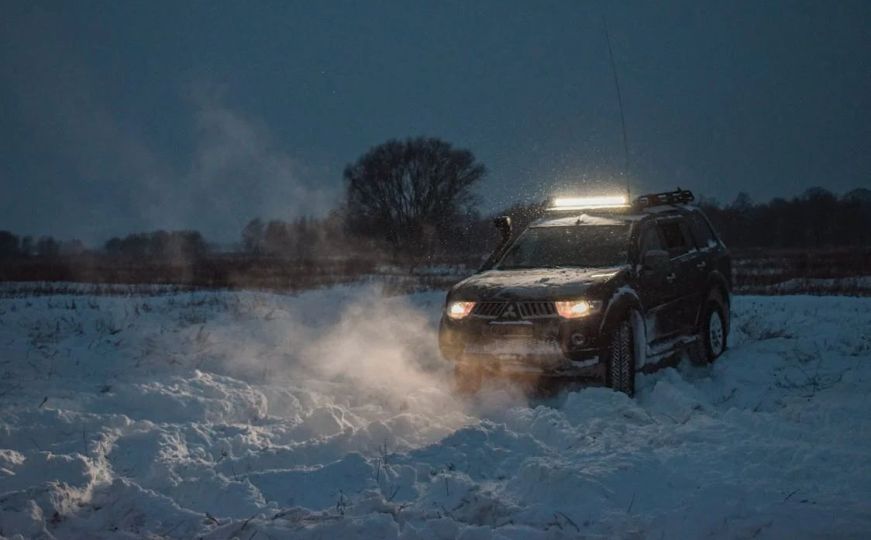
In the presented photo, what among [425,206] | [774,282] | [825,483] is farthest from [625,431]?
[425,206]

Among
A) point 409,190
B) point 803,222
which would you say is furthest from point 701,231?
point 803,222

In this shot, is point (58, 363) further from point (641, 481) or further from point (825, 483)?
point (825, 483)

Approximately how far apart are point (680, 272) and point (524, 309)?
101 inches

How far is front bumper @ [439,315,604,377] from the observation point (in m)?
6.72

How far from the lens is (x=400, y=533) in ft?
13.3

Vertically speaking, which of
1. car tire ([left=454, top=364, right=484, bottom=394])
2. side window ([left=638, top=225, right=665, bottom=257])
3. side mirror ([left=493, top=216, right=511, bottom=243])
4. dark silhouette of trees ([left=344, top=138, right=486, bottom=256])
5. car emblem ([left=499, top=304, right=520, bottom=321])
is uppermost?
dark silhouette of trees ([left=344, top=138, right=486, bottom=256])

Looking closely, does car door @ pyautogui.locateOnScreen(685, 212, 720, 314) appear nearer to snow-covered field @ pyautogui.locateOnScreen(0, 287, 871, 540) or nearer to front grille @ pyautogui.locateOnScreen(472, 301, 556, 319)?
snow-covered field @ pyautogui.locateOnScreen(0, 287, 871, 540)

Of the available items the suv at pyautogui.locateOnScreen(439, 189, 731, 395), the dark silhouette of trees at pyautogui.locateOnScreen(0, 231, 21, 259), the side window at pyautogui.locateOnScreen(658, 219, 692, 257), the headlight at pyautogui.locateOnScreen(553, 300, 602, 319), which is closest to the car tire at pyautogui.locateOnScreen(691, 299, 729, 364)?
the suv at pyautogui.locateOnScreen(439, 189, 731, 395)

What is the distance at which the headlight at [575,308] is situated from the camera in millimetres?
6777

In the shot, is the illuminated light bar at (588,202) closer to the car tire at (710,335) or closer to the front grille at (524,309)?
the car tire at (710,335)

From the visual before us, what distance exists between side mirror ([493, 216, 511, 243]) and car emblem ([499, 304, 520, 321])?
2.10 metres

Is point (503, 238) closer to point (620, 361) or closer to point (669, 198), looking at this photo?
point (669, 198)

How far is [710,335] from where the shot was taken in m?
9.05

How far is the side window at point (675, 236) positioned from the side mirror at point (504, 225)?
5.71 ft
